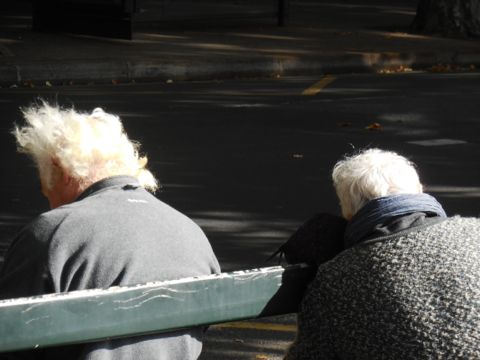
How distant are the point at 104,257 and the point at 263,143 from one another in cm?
696

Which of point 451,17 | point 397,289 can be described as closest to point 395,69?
point 451,17

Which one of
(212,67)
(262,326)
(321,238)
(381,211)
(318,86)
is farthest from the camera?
(212,67)

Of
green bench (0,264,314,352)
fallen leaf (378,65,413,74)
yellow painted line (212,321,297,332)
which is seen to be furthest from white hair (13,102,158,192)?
fallen leaf (378,65,413,74)

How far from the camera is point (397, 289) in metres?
2.93

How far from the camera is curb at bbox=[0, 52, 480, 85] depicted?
13438mm

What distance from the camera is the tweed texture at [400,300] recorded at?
289cm

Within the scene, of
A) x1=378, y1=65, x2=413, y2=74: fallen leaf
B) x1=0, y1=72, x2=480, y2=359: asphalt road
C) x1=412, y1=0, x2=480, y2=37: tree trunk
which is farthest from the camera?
x1=412, y1=0, x2=480, y2=37: tree trunk

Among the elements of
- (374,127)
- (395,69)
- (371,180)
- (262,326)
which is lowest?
(395,69)

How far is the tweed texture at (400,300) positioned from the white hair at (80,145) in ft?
2.20

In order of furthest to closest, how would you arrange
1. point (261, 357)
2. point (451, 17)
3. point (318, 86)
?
1. point (451, 17)
2. point (318, 86)
3. point (261, 357)

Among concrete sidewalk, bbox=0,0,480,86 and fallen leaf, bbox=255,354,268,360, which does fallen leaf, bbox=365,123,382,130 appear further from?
fallen leaf, bbox=255,354,268,360

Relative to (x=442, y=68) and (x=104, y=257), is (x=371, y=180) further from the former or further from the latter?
(x=442, y=68)

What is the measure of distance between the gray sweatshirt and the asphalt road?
2.29 m

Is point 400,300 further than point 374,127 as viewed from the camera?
No
